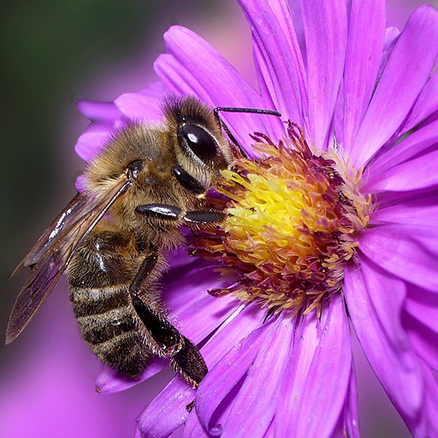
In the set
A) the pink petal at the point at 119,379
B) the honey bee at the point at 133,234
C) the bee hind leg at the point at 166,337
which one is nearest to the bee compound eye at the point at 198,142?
the honey bee at the point at 133,234

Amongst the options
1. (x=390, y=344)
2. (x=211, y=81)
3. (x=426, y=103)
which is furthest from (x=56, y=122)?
(x=390, y=344)

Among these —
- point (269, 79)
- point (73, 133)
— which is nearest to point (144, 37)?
point (73, 133)


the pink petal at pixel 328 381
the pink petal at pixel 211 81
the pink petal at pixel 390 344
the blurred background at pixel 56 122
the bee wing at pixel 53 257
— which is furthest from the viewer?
the blurred background at pixel 56 122

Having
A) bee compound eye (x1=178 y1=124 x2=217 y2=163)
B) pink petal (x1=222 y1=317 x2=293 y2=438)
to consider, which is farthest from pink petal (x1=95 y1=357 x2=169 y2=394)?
bee compound eye (x1=178 y1=124 x2=217 y2=163)

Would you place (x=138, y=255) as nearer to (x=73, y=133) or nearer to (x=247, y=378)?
(x=247, y=378)

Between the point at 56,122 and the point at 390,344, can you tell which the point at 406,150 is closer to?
the point at 390,344

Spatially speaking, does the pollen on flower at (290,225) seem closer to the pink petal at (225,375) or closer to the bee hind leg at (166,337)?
the pink petal at (225,375)

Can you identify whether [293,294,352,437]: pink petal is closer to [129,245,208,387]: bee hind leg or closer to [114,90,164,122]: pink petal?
[129,245,208,387]: bee hind leg
